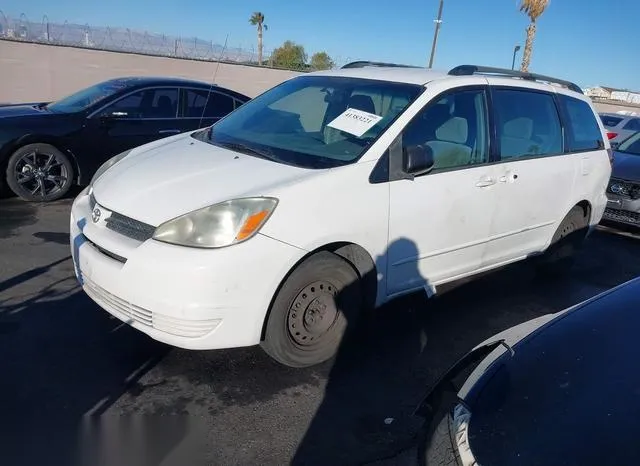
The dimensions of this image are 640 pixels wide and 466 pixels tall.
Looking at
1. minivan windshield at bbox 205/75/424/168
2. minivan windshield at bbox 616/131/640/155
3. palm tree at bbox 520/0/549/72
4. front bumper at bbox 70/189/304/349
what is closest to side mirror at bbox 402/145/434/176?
minivan windshield at bbox 205/75/424/168

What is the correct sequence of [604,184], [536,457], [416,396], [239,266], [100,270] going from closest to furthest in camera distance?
[536,457] < [239,266] < [100,270] < [416,396] < [604,184]

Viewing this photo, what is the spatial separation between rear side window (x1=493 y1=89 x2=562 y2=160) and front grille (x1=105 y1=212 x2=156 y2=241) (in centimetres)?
267

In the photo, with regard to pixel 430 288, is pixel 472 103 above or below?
above

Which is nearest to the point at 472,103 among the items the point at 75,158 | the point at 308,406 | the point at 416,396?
the point at 416,396

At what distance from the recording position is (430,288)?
385cm

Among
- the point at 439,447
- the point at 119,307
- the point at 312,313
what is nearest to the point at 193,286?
the point at 119,307

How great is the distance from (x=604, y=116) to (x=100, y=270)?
1746 cm

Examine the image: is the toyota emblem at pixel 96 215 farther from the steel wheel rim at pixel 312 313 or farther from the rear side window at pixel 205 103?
the rear side window at pixel 205 103

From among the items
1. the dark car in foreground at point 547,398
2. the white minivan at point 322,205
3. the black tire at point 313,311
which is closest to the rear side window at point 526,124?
the white minivan at point 322,205

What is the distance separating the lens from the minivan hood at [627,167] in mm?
7159

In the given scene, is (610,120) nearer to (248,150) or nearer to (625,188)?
(625,188)

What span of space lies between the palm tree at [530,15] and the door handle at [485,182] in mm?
24529

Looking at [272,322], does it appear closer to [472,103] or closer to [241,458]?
[241,458]

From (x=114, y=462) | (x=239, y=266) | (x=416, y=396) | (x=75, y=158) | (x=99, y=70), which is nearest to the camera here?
(x=114, y=462)
